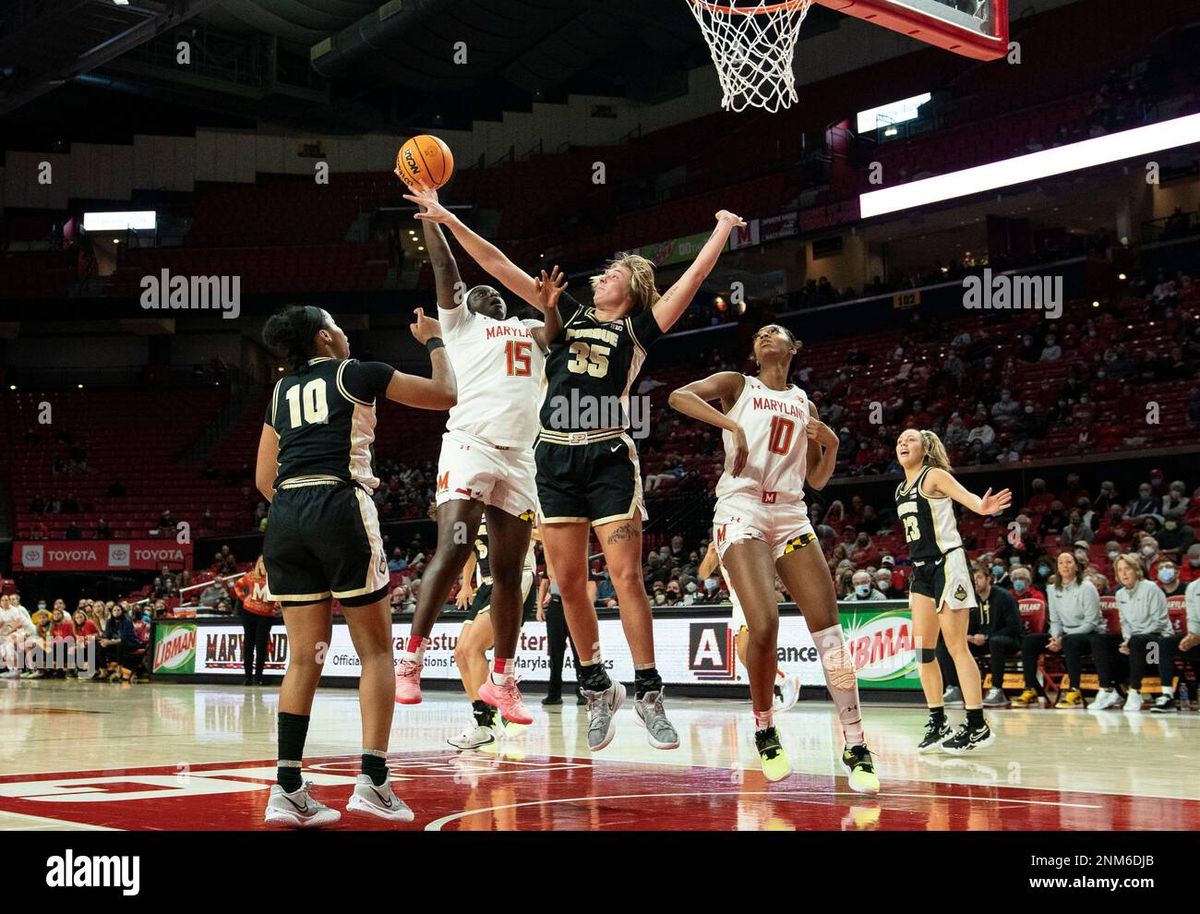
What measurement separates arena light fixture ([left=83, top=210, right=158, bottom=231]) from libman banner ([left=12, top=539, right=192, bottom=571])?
11.6m

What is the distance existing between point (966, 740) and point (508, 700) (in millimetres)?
3112

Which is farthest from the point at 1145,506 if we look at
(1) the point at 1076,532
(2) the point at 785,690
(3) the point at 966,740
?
(3) the point at 966,740

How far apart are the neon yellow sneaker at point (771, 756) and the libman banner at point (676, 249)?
87.0 ft

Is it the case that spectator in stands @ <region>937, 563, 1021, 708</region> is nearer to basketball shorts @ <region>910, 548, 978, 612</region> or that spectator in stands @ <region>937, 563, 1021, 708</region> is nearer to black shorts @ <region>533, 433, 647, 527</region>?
basketball shorts @ <region>910, 548, 978, 612</region>

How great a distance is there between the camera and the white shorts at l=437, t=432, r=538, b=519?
22.2 ft

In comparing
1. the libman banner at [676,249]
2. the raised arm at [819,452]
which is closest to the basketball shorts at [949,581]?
the raised arm at [819,452]

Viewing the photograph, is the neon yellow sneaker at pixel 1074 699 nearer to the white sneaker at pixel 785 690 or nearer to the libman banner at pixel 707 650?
the libman banner at pixel 707 650

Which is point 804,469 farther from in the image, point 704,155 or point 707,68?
point 707,68

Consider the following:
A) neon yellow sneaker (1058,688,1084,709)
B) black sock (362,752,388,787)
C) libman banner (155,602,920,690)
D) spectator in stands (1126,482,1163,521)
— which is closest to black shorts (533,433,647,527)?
black sock (362,752,388,787)

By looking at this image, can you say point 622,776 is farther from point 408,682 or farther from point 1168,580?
point 1168,580
